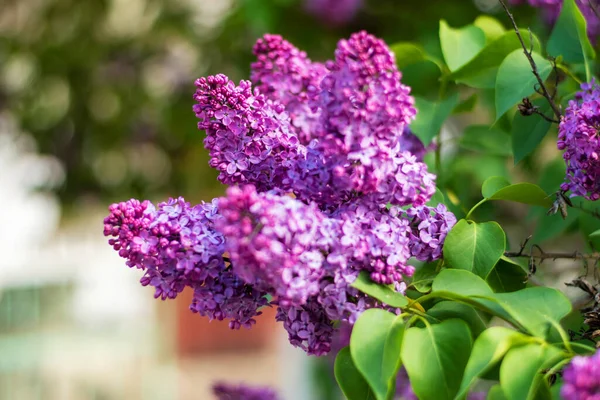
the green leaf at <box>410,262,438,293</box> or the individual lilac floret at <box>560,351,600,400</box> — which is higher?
A: the individual lilac floret at <box>560,351,600,400</box>

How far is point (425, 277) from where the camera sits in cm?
73

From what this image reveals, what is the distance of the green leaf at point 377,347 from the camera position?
565 mm

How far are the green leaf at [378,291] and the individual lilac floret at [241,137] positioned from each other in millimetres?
121

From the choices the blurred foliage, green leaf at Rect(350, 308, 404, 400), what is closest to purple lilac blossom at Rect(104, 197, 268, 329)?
green leaf at Rect(350, 308, 404, 400)

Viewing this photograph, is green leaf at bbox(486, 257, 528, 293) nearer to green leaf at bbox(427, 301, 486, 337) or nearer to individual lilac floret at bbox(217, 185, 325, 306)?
green leaf at bbox(427, 301, 486, 337)

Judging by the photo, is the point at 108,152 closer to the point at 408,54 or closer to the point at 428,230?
the point at 408,54

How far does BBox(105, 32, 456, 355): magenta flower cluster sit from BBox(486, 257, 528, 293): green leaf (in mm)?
95

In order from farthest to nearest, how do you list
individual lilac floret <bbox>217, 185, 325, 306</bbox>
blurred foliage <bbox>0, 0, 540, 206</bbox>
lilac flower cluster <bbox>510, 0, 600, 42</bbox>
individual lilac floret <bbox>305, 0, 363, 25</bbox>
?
1. blurred foliage <bbox>0, 0, 540, 206</bbox>
2. individual lilac floret <bbox>305, 0, 363, 25</bbox>
3. lilac flower cluster <bbox>510, 0, 600, 42</bbox>
4. individual lilac floret <bbox>217, 185, 325, 306</bbox>

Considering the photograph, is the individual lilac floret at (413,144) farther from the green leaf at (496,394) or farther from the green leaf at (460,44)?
the green leaf at (496,394)

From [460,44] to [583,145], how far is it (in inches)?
11.8

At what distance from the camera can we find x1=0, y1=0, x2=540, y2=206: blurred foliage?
9.24ft

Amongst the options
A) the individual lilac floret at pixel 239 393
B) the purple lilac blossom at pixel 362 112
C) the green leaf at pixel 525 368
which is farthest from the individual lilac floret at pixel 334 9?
the green leaf at pixel 525 368

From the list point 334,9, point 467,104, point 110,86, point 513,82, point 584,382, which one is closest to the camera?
point 584,382

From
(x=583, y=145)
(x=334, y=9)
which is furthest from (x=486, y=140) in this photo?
(x=334, y=9)
